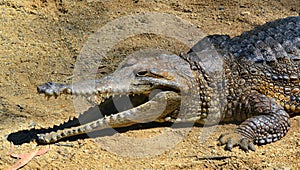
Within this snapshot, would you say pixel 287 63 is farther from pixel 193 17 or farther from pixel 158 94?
pixel 193 17

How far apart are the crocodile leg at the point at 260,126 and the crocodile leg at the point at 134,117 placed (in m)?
0.62

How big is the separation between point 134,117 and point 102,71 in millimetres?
1186

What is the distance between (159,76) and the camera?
4418 mm

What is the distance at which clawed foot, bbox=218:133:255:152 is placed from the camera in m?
4.12

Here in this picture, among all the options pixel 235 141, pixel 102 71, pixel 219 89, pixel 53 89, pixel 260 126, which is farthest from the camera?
pixel 102 71

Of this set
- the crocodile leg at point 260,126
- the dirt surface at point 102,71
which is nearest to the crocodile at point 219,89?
the crocodile leg at point 260,126

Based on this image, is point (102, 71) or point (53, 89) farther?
point (102, 71)

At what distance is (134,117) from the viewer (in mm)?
4266

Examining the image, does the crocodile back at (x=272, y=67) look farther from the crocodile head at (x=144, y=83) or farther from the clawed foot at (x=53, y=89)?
the clawed foot at (x=53, y=89)

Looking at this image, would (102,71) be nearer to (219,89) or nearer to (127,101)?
(127,101)

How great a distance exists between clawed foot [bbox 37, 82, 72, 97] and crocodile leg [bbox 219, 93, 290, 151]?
1527mm

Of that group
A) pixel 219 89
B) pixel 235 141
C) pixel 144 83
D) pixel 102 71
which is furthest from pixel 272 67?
pixel 102 71

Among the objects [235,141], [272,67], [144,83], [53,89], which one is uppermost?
[53,89]

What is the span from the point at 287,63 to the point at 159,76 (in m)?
1.41
